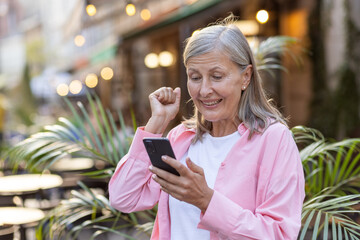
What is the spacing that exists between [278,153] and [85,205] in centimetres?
155

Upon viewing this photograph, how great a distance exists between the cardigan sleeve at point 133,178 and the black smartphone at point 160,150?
0.33 meters

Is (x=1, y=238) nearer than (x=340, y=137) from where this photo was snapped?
Yes

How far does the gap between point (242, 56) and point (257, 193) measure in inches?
16.3

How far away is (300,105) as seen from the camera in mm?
9820

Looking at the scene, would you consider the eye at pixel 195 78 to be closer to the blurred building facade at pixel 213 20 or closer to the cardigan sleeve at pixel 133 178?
the cardigan sleeve at pixel 133 178

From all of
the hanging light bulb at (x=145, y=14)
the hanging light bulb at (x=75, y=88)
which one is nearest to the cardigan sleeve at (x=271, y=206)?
the hanging light bulb at (x=145, y=14)

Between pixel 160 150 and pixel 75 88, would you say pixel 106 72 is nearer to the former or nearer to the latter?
pixel 75 88

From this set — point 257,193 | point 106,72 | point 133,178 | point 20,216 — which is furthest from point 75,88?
point 257,193

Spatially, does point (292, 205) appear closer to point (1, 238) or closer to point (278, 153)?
point (278, 153)

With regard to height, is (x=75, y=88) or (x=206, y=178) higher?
(x=206, y=178)

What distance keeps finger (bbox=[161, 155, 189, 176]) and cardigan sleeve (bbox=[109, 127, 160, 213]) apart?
1.33 ft

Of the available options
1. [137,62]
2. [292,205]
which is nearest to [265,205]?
[292,205]

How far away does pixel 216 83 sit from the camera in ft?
5.01

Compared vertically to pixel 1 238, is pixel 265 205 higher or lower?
higher
